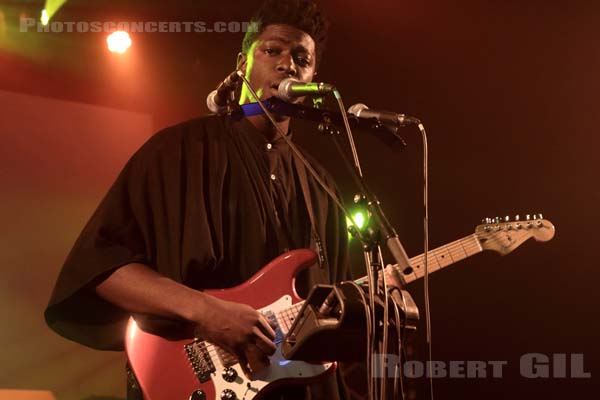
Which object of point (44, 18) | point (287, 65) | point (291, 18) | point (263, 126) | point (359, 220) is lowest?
point (359, 220)

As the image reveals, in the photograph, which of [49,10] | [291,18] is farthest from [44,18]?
[291,18]

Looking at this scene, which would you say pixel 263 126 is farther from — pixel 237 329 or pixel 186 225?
pixel 237 329

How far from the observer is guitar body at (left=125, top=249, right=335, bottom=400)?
6.91 feet

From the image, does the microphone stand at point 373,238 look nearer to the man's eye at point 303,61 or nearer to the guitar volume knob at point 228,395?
the guitar volume knob at point 228,395

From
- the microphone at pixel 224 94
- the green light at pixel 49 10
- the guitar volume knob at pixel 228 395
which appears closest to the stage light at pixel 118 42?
the green light at pixel 49 10

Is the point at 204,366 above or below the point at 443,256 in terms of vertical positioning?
below

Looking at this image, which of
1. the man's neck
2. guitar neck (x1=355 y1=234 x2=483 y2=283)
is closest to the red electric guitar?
the man's neck

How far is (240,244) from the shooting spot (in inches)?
92.0

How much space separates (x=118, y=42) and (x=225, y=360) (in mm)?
2427

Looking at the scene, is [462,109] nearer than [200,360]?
No

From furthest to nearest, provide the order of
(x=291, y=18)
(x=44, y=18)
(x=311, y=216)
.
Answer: (x=44, y=18)
(x=291, y=18)
(x=311, y=216)

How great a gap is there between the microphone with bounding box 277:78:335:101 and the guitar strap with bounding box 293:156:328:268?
571 millimetres

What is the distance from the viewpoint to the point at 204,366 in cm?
214

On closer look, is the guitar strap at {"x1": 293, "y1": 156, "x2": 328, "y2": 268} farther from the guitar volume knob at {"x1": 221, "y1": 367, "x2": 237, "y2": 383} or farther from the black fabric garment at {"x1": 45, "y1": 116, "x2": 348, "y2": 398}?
the guitar volume knob at {"x1": 221, "y1": 367, "x2": 237, "y2": 383}
